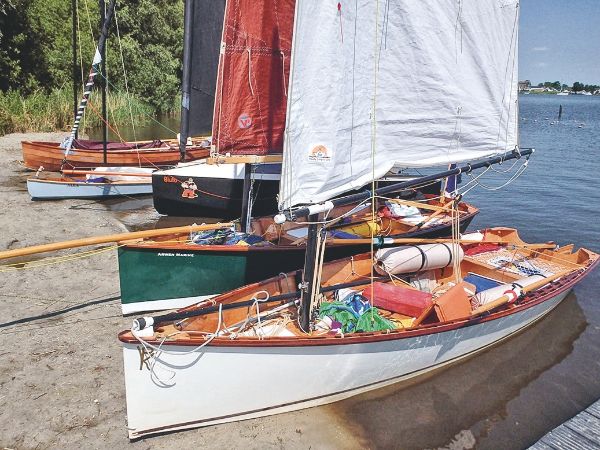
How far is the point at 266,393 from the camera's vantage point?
20.0ft

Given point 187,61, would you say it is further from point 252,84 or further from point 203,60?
point 252,84

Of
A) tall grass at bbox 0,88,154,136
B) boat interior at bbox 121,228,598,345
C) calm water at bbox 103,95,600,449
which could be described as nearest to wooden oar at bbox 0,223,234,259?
boat interior at bbox 121,228,598,345

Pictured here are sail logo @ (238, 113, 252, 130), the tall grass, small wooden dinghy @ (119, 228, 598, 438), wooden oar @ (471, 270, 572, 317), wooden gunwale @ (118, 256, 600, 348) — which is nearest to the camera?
wooden gunwale @ (118, 256, 600, 348)

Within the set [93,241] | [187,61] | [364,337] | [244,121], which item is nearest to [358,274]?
[364,337]

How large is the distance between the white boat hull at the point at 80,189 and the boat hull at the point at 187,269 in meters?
9.09

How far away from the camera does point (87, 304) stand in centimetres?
909

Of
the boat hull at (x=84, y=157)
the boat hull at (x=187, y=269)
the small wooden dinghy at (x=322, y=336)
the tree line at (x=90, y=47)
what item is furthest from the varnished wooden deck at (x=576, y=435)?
the tree line at (x=90, y=47)

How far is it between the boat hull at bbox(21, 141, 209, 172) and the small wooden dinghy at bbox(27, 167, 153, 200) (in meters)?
0.69

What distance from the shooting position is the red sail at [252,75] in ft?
27.2

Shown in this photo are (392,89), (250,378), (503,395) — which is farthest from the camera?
(503,395)

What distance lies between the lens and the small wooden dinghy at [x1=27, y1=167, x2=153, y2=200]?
15992 mm

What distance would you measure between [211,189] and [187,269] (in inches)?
→ 219

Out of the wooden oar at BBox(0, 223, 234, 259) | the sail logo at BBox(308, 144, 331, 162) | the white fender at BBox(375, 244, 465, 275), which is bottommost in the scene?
the white fender at BBox(375, 244, 465, 275)

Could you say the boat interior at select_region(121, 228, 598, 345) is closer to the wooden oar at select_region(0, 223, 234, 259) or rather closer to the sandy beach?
the sandy beach
